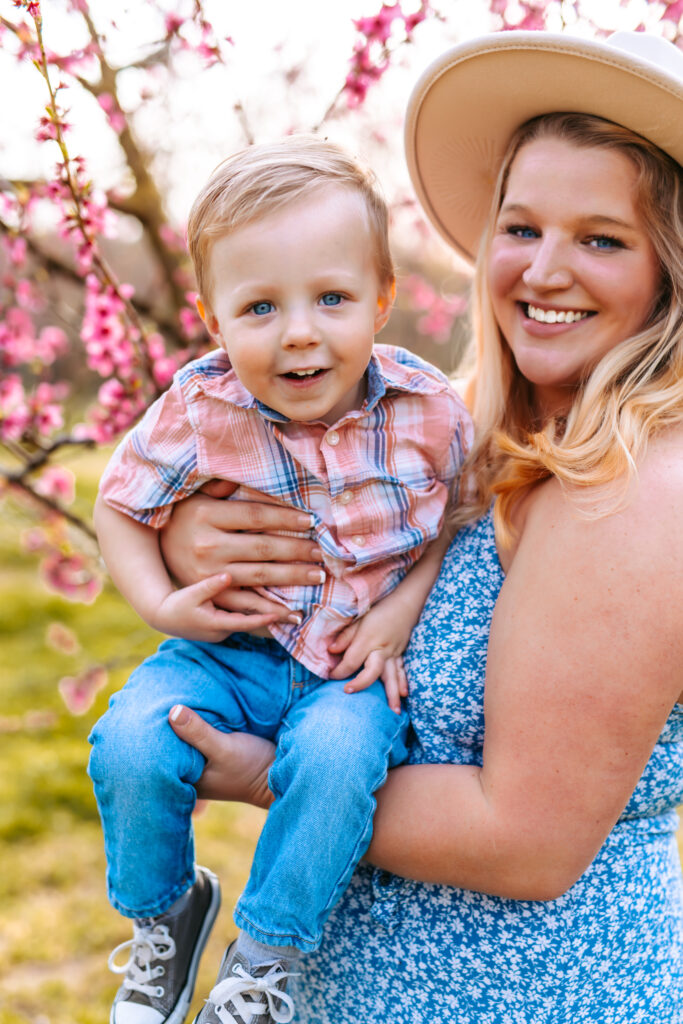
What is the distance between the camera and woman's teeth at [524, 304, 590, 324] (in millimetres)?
1731

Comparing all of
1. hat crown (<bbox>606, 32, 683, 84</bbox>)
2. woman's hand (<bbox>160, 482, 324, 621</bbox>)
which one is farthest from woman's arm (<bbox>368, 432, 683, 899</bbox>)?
hat crown (<bbox>606, 32, 683, 84</bbox>)

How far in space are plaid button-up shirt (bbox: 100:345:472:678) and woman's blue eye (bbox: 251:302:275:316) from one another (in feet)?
0.59

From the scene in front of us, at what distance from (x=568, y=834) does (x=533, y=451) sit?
65 centimetres

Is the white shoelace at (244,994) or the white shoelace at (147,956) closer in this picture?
the white shoelace at (244,994)

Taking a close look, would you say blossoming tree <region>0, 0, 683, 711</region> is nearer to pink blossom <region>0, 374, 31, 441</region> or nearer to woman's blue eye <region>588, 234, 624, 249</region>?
pink blossom <region>0, 374, 31, 441</region>

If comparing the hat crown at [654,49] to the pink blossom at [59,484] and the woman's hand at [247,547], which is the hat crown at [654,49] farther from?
the pink blossom at [59,484]

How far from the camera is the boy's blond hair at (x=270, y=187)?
1647mm

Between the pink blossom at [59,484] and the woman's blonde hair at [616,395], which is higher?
the woman's blonde hair at [616,395]

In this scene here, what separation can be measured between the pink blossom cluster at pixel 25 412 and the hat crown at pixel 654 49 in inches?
81.4

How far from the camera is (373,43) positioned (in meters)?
2.46

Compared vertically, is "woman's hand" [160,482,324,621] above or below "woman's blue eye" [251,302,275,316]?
below

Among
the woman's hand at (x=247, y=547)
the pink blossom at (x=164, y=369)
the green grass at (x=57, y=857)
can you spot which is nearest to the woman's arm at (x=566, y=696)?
the woman's hand at (x=247, y=547)

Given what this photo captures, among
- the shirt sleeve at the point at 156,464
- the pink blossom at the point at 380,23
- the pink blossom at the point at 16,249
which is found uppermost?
the pink blossom at the point at 380,23

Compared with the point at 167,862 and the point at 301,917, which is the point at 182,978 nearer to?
the point at 167,862
